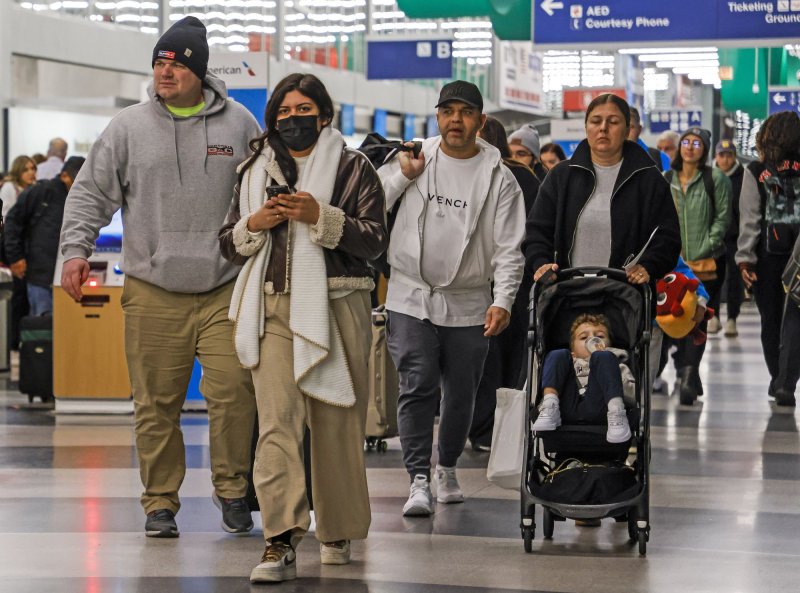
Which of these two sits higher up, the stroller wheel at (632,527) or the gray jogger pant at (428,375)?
the gray jogger pant at (428,375)

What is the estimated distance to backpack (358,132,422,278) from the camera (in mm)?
6809

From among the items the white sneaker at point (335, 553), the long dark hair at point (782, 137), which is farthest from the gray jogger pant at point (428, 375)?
the long dark hair at point (782, 137)

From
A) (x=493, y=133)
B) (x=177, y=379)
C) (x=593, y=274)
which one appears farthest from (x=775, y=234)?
(x=177, y=379)

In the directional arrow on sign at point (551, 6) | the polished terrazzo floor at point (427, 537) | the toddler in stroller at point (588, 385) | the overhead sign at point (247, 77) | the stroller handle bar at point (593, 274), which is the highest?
the directional arrow on sign at point (551, 6)

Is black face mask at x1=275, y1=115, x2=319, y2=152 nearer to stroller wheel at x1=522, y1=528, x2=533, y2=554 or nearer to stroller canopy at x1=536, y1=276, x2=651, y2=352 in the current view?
stroller canopy at x1=536, y1=276, x2=651, y2=352

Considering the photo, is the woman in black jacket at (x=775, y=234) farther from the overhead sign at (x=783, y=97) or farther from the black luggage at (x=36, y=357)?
the overhead sign at (x=783, y=97)

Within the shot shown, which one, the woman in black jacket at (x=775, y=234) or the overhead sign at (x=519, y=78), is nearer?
the woman in black jacket at (x=775, y=234)

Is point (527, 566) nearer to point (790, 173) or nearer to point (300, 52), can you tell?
point (790, 173)

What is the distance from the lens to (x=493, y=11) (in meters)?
15.8

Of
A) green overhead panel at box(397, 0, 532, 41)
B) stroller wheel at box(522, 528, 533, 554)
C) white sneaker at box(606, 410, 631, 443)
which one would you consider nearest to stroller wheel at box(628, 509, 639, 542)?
white sneaker at box(606, 410, 631, 443)

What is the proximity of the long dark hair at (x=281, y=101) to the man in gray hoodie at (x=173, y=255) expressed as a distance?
2.25 feet

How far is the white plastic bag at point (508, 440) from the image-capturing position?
20.3 ft

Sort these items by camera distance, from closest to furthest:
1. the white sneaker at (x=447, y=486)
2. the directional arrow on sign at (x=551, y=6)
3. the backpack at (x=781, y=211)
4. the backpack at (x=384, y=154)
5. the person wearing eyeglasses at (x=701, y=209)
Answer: the backpack at (x=384, y=154), the white sneaker at (x=447, y=486), the backpack at (x=781, y=211), the person wearing eyeglasses at (x=701, y=209), the directional arrow on sign at (x=551, y=6)

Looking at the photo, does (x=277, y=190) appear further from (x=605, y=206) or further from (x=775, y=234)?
(x=775, y=234)
